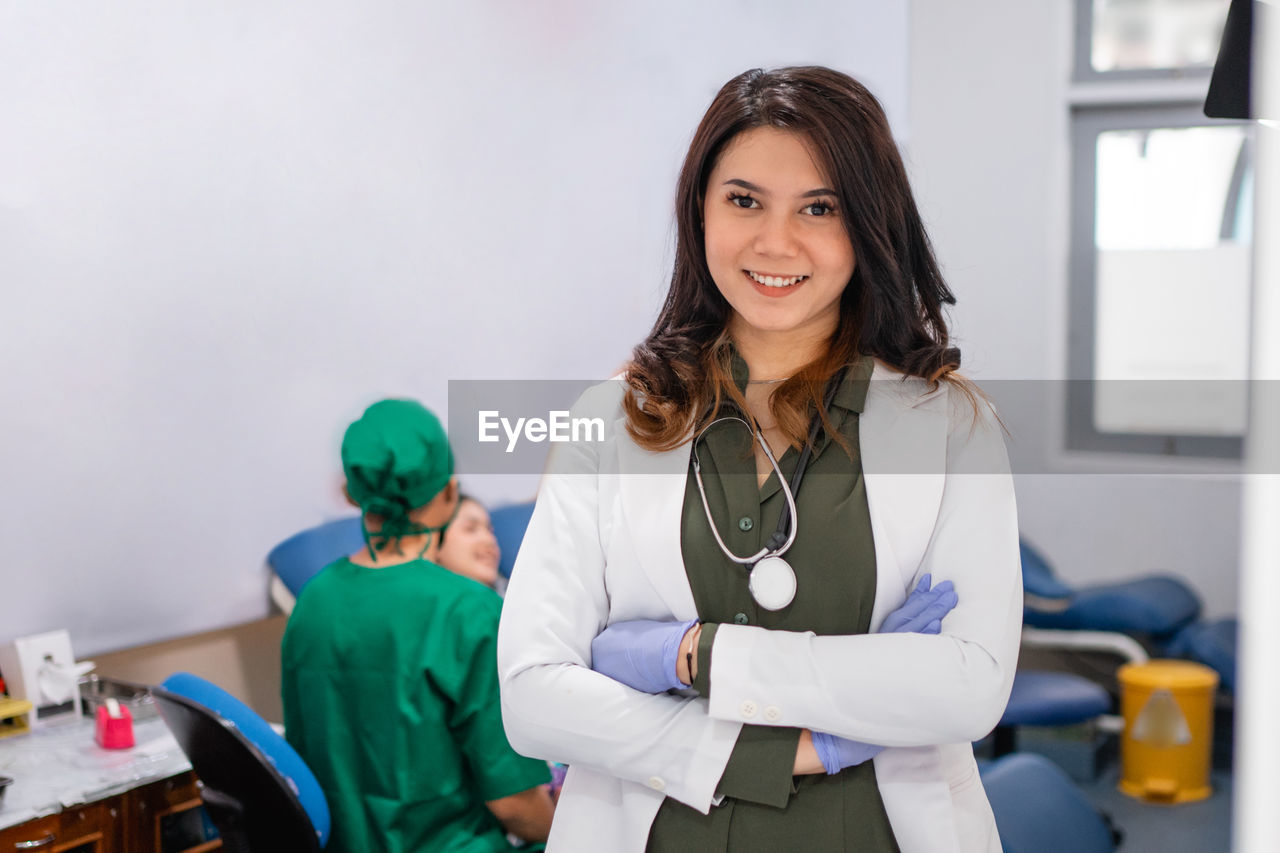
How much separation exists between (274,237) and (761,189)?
1.70m

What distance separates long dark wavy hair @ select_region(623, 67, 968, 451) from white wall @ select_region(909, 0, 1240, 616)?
306 cm

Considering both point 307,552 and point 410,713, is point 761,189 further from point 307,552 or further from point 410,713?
point 307,552

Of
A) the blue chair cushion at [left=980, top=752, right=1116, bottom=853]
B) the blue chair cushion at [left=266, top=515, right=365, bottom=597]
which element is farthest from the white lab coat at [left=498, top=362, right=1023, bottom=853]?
the blue chair cushion at [left=266, top=515, right=365, bottom=597]

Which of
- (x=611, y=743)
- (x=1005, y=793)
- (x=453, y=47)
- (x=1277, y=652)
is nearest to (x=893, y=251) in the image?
(x=611, y=743)

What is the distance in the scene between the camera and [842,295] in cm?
134

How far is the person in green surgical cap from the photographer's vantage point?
1.77m

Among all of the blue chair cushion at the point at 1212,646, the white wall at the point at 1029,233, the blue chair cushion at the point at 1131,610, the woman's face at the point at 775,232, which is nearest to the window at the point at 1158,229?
the white wall at the point at 1029,233

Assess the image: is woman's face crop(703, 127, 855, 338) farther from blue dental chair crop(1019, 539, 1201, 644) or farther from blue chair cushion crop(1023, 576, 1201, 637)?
blue chair cushion crop(1023, 576, 1201, 637)

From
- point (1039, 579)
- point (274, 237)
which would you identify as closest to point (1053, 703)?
point (1039, 579)

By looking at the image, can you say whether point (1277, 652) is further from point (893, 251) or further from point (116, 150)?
point (116, 150)

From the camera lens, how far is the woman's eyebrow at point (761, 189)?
121 centimetres

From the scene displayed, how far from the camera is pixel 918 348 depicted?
129 cm

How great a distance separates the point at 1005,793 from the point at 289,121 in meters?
2.12

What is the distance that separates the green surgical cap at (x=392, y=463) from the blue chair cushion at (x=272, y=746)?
1.20 feet
